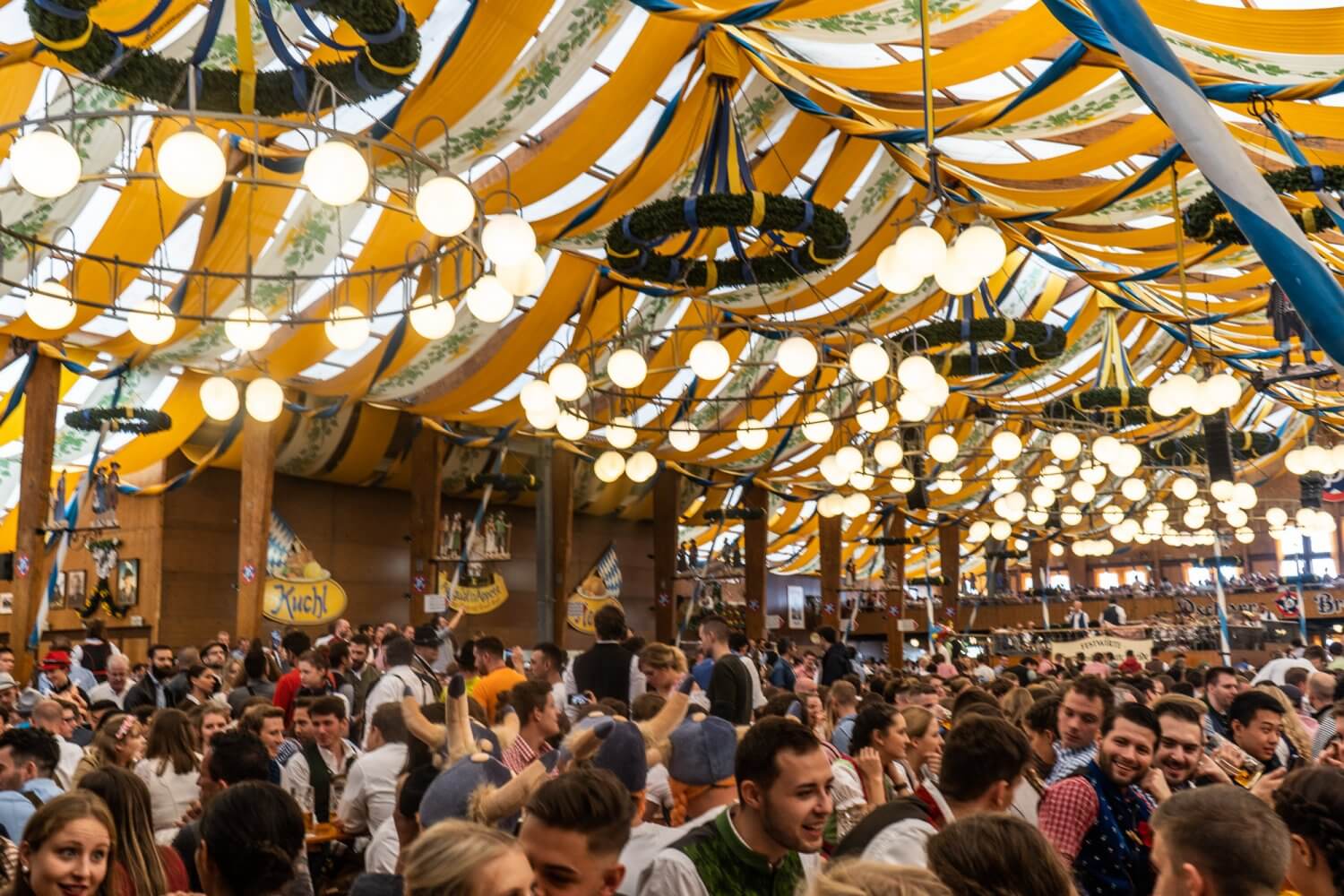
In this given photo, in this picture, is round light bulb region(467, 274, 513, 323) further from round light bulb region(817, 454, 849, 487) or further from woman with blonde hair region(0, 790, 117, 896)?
round light bulb region(817, 454, 849, 487)

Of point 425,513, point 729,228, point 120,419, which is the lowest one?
point 425,513

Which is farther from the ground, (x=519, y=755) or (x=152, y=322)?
(x=152, y=322)

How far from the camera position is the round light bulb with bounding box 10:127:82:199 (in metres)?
3.53

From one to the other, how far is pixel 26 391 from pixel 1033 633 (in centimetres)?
1395

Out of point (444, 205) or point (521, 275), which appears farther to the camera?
point (521, 275)

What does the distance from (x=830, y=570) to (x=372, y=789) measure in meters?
18.6

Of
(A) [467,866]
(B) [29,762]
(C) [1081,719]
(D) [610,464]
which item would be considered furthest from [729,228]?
(A) [467,866]

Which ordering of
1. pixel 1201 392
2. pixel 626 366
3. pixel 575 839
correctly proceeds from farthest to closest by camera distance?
pixel 1201 392, pixel 626 366, pixel 575 839

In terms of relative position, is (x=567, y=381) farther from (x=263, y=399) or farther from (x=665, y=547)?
(x=665, y=547)

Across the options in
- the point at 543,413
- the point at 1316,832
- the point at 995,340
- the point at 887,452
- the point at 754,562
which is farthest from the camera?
the point at 754,562

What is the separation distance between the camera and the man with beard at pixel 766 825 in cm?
229

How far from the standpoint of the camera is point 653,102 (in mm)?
10758

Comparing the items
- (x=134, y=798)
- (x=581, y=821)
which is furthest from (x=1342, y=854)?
(x=134, y=798)

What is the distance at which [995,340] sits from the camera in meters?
8.73
